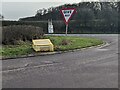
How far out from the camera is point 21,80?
7.37 m

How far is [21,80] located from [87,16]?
44.6 meters

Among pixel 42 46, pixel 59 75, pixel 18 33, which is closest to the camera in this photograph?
pixel 59 75

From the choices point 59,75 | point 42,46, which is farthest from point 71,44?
point 59,75

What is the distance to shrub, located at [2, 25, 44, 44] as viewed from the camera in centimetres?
1586

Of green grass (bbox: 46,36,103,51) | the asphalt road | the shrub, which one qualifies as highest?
the shrub

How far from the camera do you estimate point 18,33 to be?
16.8 meters

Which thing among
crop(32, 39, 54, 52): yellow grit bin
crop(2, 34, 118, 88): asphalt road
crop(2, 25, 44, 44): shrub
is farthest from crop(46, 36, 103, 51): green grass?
crop(2, 34, 118, 88): asphalt road

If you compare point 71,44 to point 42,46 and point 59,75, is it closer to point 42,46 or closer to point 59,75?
point 42,46

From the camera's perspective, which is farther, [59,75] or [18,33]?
[18,33]

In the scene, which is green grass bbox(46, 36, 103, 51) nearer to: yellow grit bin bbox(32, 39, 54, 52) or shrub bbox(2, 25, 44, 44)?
yellow grit bin bbox(32, 39, 54, 52)

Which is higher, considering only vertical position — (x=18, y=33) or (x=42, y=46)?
(x=18, y=33)

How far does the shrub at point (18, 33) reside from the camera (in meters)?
15.9

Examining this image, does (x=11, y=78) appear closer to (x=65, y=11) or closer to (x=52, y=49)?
(x=52, y=49)

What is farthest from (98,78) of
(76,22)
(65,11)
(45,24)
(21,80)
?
(76,22)
